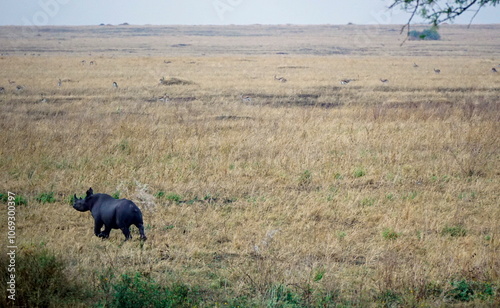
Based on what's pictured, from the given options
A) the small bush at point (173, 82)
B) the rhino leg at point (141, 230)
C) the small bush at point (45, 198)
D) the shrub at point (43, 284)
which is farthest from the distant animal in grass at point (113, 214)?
the small bush at point (173, 82)

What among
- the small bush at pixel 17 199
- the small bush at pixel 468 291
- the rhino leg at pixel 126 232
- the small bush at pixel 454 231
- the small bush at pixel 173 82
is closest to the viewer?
the small bush at pixel 468 291

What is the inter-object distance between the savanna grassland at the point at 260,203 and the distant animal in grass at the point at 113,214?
0.72 feet

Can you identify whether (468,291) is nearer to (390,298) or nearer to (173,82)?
(390,298)

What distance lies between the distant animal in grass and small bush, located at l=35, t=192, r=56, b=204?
1789 millimetres

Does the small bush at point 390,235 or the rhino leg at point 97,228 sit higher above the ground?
the rhino leg at point 97,228

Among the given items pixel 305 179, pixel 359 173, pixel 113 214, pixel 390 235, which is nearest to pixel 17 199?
pixel 113 214

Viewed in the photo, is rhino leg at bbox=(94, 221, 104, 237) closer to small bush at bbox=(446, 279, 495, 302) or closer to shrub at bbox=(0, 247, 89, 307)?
shrub at bbox=(0, 247, 89, 307)

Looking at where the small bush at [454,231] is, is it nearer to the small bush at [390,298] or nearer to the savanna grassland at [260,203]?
the savanna grassland at [260,203]

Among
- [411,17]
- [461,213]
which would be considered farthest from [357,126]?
[411,17]

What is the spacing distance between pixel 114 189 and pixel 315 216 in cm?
376

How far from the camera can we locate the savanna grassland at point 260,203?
5.75 meters

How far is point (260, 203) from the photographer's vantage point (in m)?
9.16

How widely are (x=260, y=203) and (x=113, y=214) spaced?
2.89 meters

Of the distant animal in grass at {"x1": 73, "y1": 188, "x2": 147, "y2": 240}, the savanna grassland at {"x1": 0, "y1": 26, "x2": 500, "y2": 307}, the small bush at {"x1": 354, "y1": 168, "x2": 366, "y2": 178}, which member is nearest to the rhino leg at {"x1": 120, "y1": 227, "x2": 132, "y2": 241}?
the distant animal in grass at {"x1": 73, "y1": 188, "x2": 147, "y2": 240}
